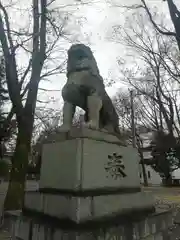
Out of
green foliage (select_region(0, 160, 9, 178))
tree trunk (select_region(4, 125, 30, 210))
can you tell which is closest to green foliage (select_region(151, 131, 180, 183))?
green foliage (select_region(0, 160, 9, 178))

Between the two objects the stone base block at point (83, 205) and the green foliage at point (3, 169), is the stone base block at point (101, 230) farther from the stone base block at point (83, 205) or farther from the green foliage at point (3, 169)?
the green foliage at point (3, 169)

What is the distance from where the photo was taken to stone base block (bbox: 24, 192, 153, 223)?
238 cm

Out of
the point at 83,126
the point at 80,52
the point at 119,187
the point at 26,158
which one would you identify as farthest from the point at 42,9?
the point at 119,187

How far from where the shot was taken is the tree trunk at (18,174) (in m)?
6.70

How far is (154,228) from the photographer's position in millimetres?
3018

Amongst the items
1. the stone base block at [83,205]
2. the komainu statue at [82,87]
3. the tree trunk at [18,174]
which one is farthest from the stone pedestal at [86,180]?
the tree trunk at [18,174]

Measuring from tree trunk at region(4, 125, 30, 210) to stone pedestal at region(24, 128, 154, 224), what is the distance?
3.93m

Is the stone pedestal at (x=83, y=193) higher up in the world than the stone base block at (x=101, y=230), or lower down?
higher up

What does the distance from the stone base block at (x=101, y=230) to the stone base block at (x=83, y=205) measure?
12 centimetres

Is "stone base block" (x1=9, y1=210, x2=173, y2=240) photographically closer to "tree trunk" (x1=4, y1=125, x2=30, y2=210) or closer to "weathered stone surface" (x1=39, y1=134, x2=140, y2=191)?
"weathered stone surface" (x1=39, y1=134, x2=140, y2=191)

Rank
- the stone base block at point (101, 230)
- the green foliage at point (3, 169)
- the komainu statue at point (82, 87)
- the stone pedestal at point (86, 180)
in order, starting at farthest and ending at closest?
1. the green foliage at point (3, 169)
2. the komainu statue at point (82, 87)
3. the stone pedestal at point (86, 180)
4. the stone base block at point (101, 230)

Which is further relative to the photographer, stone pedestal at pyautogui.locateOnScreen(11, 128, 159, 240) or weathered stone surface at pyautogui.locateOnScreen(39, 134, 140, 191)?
weathered stone surface at pyautogui.locateOnScreen(39, 134, 140, 191)

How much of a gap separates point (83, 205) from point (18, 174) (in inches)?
199

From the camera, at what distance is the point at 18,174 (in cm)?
695
